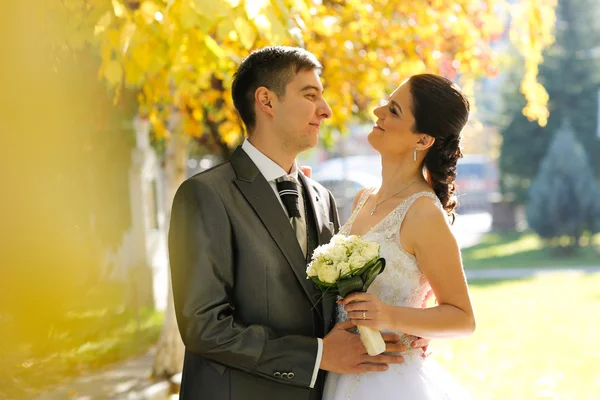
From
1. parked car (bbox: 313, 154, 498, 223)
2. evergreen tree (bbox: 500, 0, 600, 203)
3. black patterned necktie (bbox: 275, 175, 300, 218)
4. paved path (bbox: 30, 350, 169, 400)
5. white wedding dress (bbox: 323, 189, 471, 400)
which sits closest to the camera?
black patterned necktie (bbox: 275, 175, 300, 218)

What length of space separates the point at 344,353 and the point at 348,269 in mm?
347

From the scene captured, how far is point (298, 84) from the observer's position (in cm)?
269

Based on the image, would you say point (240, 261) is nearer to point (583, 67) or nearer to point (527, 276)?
point (527, 276)

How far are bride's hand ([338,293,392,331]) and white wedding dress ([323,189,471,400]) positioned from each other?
348 millimetres

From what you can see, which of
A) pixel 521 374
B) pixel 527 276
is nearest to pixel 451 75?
pixel 521 374

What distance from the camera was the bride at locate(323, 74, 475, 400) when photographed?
2.53 m

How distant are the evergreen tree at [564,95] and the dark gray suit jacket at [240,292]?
25.9 meters

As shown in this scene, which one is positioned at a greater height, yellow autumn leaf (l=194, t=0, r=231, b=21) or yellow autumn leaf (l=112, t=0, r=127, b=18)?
yellow autumn leaf (l=112, t=0, r=127, b=18)

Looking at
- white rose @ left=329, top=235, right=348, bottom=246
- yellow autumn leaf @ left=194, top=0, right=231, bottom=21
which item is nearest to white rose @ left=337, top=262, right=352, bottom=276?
white rose @ left=329, top=235, right=348, bottom=246

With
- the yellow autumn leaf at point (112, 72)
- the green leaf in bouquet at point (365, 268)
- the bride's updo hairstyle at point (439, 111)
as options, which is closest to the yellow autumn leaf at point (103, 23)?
the yellow autumn leaf at point (112, 72)

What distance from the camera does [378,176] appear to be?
119ft

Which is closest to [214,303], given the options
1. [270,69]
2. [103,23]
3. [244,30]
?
[270,69]

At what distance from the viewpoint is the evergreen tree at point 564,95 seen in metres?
27.2

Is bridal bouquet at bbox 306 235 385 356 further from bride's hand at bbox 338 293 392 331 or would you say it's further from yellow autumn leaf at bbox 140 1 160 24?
yellow autumn leaf at bbox 140 1 160 24
